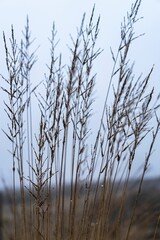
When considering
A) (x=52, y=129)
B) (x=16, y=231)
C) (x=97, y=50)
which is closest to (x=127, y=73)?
(x=97, y=50)

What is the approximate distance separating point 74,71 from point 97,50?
9 centimetres

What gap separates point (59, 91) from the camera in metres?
1.30

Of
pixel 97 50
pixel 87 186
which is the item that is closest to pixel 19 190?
pixel 87 186

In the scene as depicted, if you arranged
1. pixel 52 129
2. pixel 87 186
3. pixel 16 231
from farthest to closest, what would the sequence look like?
pixel 16 231, pixel 87 186, pixel 52 129

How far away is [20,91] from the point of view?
4.78 feet

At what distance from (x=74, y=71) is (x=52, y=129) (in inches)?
7.6

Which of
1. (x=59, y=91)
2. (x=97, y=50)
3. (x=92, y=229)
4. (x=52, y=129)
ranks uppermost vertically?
(x=97, y=50)

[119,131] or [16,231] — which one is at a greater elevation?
[119,131]

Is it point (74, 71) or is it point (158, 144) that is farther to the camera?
point (158, 144)

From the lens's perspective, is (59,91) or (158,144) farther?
(158,144)

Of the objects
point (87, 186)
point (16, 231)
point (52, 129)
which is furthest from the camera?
point (16, 231)

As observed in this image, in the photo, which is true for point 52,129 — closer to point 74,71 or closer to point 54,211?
point 74,71

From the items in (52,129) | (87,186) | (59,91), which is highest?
(59,91)

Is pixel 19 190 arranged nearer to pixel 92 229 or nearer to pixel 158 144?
pixel 92 229
